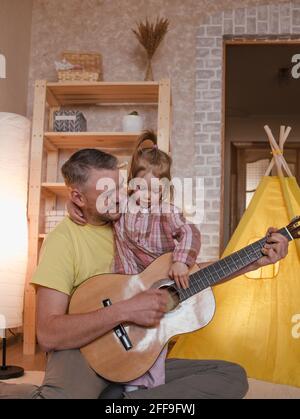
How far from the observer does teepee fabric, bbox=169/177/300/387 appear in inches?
93.4

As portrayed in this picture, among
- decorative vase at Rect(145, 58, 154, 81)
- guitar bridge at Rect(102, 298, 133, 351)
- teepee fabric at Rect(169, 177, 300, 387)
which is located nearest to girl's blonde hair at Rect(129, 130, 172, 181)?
guitar bridge at Rect(102, 298, 133, 351)

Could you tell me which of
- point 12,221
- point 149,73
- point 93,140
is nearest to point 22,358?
point 12,221

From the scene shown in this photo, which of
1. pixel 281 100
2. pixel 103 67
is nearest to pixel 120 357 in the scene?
pixel 103 67

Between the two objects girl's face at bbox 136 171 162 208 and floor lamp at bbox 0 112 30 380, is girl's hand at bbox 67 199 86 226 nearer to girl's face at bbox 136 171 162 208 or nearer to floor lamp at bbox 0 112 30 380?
girl's face at bbox 136 171 162 208

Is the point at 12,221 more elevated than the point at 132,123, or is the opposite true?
the point at 132,123

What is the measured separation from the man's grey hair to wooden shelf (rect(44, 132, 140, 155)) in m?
1.71

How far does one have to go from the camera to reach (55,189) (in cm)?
347

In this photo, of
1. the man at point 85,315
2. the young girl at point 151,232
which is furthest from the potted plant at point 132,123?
the man at point 85,315

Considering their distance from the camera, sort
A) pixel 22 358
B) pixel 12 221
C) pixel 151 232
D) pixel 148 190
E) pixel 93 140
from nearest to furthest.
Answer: pixel 151 232, pixel 148 190, pixel 12 221, pixel 22 358, pixel 93 140

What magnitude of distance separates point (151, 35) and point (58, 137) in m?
0.99

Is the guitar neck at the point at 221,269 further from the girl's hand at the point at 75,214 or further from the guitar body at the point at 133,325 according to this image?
the girl's hand at the point at 75,214

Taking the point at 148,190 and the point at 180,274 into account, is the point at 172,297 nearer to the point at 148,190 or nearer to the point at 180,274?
the point at 180,274
